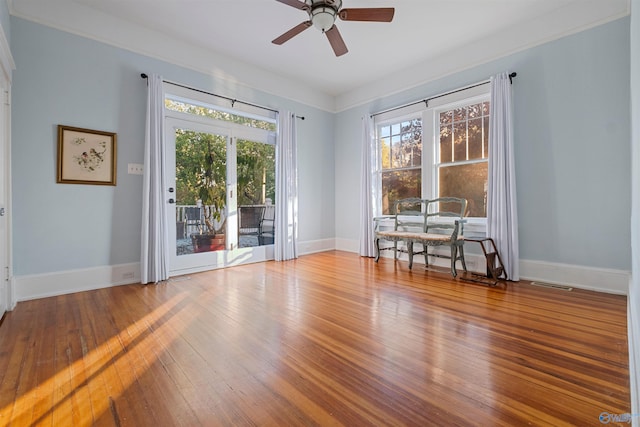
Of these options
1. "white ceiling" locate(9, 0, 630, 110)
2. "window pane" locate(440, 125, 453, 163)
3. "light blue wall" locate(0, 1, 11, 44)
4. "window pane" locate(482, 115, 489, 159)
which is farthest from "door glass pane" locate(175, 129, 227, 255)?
"window pane" locate(482, 115, 489, 159)

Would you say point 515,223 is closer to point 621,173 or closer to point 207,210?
point 621,173

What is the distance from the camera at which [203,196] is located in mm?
4125

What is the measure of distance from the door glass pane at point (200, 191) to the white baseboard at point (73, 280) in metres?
0.64

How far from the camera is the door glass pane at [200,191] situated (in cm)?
392

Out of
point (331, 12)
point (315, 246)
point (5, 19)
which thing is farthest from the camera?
point (315, 246)

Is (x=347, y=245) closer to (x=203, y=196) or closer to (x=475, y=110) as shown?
(x=203, y=196)

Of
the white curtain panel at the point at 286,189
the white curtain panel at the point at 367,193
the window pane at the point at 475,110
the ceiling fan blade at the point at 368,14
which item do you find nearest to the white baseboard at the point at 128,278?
the white curtain panel at the point at 367,193

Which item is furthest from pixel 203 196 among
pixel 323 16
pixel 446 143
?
pixel 446 143

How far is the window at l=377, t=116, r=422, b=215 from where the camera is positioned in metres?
4.73

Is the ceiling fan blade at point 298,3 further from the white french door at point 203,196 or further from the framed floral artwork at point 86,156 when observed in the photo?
the framed floral artwork at point 86,156

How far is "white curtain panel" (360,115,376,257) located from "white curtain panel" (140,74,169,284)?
3051mm

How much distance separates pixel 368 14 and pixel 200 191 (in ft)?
9.71

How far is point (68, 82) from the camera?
10.1 feet

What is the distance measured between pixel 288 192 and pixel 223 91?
1.79 m
